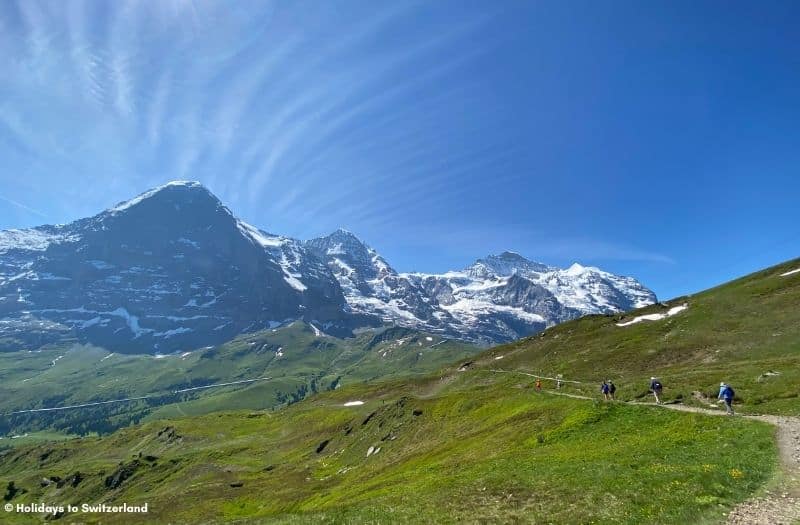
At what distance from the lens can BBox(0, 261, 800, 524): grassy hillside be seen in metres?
27.0

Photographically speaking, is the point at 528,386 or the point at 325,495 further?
the point at 528,386

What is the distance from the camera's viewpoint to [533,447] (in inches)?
1747

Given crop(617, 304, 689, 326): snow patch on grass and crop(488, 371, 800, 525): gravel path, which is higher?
crop(617, 304, 689, 326): snow patch on grass

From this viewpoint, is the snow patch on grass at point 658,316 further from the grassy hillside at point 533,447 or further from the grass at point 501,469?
the grass at point 501,469

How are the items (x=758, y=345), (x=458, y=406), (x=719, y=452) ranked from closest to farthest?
1. (x=719, y=452)
2. (x=758, y=345)
3. (x=458, y=406)

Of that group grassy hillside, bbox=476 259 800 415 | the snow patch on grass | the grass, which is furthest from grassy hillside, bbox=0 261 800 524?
the snow patch on grass

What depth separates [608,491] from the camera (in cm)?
2641

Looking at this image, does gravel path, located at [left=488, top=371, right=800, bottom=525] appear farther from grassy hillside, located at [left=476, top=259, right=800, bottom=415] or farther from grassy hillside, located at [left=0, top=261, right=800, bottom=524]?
grassy hillside, located at [left=476, top=259, right=800, bottom=415]

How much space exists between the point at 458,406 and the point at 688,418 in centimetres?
4865

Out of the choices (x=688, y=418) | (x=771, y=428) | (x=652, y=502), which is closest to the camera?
(x=652, y=502)

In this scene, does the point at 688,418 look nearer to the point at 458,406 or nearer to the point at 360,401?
the point at 458,406

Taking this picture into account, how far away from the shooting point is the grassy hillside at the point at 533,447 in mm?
27047

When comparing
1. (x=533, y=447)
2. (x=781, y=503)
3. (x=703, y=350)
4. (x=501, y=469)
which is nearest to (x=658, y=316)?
(x=703, y=350)

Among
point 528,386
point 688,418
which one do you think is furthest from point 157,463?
point 688,418
